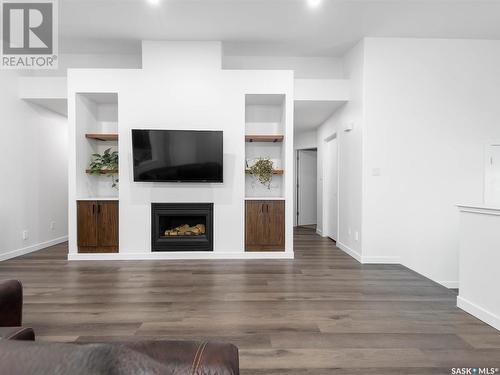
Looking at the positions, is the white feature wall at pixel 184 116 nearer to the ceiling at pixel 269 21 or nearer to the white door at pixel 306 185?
the ceiling at pixel 269 21

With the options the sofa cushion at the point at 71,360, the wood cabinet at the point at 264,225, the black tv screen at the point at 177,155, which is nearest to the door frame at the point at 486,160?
the wood cabinet at the point at 264,225

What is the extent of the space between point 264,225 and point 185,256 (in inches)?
51.0

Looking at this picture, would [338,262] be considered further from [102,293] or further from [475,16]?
[475,16]

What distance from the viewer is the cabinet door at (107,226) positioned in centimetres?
457

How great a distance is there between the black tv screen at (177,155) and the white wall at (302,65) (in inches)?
69.3

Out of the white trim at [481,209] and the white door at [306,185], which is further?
the white door at [306,185]

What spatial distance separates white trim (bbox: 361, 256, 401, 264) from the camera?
14.5ft

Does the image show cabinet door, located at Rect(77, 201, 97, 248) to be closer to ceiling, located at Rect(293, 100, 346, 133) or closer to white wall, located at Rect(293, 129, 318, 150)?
ceiling, located at Rect(293, 100, 346, 133)

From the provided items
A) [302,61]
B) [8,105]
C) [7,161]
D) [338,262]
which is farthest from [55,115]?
[338,262]

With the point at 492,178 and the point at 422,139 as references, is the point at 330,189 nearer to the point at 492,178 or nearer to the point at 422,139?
the point at 422,139

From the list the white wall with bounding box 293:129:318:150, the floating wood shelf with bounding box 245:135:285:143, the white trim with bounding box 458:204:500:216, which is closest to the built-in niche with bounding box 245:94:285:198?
the floating wood shelf with bounding box 245:135:285:143

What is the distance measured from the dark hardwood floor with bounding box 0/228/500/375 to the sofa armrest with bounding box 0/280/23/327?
0.65m

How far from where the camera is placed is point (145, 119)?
4.62m

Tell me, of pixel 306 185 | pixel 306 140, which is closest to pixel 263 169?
pixel 306 140
